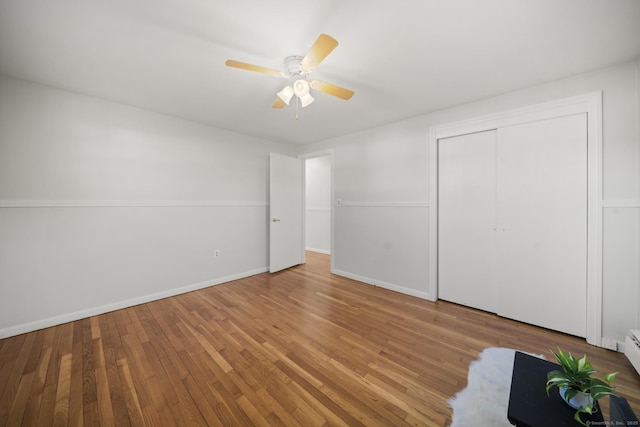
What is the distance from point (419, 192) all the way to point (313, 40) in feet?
7.14

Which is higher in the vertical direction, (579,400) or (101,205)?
(101,205)

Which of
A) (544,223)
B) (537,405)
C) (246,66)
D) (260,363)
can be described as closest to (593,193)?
(544,223)

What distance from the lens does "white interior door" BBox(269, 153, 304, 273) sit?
3.98 m

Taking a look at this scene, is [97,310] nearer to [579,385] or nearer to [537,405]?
[537,405]

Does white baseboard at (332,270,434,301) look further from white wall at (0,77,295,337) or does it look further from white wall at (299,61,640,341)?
white wall at (0,77,295,337)

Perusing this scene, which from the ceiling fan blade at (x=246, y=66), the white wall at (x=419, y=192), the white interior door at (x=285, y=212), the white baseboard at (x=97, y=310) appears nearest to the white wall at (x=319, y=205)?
the white interior door at (x=285, y=212)

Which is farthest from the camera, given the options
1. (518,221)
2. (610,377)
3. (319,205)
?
(319,205)

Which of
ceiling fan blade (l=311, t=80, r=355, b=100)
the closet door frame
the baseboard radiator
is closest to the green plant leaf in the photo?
the baseboard radiator

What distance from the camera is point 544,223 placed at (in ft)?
7.30

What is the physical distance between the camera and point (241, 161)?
12.5ft

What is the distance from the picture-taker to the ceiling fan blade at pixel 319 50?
1.31 meters

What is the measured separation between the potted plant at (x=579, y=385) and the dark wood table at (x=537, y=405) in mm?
32

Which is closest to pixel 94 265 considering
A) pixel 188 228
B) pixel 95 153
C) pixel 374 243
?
pixel 188 228

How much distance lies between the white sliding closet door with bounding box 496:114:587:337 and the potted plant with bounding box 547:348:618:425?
58.5 inches
